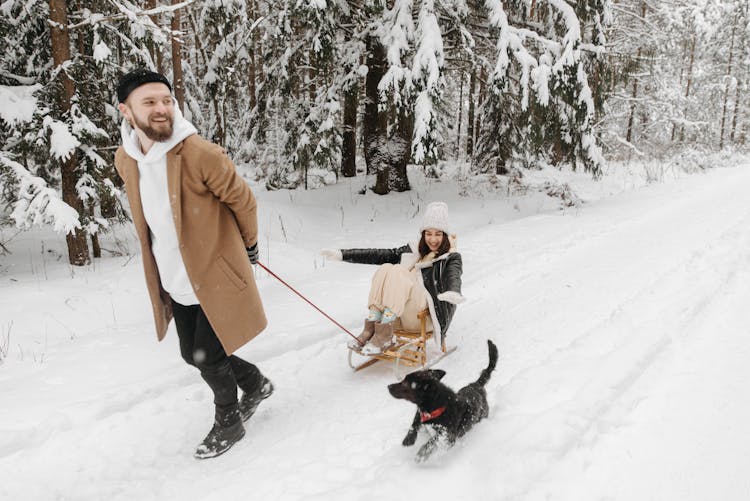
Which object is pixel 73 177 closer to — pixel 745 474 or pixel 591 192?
pixel 745 474

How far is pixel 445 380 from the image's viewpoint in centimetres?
397

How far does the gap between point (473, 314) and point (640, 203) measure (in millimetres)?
6948

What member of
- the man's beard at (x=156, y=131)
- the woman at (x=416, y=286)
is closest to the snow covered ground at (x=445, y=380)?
the woman at (x=416, y=286)

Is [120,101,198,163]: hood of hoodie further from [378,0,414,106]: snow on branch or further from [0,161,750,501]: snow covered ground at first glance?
[378,0,414,106]: snow on branch

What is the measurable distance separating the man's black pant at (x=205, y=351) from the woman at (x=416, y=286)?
115 cm

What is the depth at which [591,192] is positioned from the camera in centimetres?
1256

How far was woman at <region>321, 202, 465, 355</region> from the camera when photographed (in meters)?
3.98

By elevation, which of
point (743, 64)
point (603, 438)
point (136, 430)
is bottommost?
point (136, 430)

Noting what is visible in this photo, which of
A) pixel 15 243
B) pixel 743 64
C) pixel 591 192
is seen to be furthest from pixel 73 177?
pixel 743 64

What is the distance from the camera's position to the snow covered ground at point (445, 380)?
258 cm

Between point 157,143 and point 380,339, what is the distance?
90.6 inches

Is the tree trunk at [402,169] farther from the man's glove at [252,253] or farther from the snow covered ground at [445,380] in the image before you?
the man's glove at [252,253]

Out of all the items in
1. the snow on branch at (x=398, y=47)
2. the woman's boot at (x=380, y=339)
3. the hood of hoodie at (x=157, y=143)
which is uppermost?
the snow on branch at (x=398, y=47)

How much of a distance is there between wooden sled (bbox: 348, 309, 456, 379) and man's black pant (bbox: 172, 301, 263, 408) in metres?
1.16
